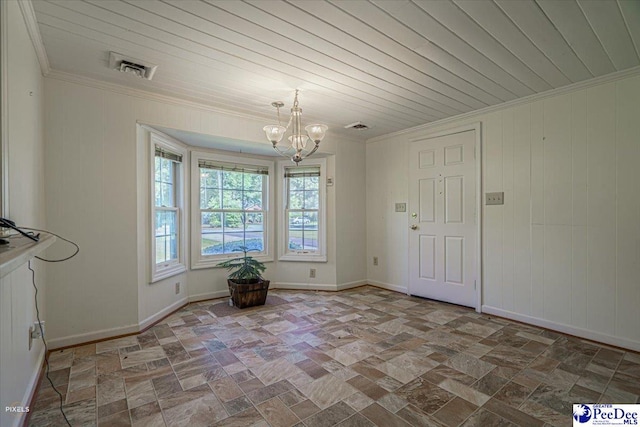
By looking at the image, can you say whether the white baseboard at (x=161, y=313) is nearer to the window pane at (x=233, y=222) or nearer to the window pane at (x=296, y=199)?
the window pane at (x=233, y=222)

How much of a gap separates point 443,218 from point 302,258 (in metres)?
2.07

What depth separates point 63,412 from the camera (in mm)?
1816

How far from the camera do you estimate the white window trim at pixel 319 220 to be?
4.64m

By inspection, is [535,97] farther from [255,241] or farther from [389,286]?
[255,241]

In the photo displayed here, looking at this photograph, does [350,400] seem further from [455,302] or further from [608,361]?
[455,302]

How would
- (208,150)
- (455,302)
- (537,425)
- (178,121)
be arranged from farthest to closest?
(208,150)
(455,302)
(178,121)
(537,425)

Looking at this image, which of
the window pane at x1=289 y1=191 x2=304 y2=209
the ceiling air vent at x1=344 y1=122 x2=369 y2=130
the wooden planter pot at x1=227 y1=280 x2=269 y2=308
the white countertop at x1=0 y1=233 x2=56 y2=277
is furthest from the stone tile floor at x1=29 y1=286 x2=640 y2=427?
the ceiling air vent at x1=344 y1=122 x2=369 y2=130

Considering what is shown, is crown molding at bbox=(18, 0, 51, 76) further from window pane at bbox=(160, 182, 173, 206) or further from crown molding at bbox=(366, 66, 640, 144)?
crown molding at bbox=(366, 66, 640, 144)

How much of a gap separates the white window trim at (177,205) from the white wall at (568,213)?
11.3ft

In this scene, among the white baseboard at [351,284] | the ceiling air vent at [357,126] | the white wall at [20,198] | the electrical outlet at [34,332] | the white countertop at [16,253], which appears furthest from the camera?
the white baseboard at [351,284]

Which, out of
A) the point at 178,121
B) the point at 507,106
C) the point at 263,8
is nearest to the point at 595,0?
the point at 507,106

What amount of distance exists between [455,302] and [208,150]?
376cm

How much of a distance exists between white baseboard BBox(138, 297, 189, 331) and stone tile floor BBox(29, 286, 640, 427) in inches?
4.1

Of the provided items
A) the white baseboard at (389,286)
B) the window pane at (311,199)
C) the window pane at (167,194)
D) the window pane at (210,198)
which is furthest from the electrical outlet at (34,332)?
the white baseboard at (389,286)
